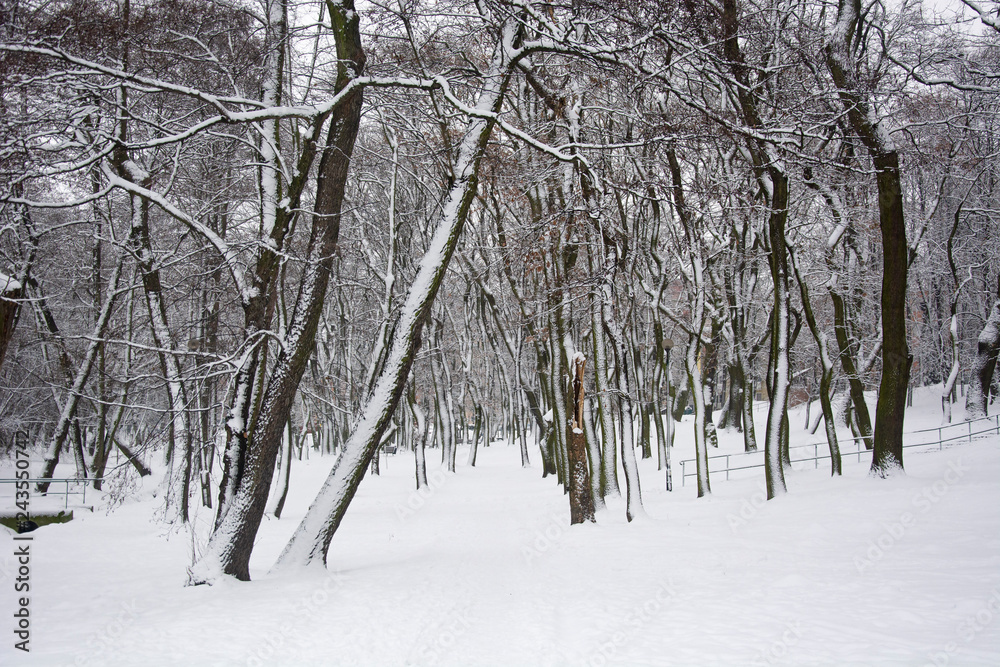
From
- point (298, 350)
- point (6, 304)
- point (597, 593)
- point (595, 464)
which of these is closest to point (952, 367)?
point (595, 464)

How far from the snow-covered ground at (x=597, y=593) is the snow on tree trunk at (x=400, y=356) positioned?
1.64ft

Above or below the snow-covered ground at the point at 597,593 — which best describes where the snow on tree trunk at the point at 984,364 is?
above

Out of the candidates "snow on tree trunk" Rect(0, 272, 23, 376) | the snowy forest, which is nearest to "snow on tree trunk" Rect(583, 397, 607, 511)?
the snowy forest

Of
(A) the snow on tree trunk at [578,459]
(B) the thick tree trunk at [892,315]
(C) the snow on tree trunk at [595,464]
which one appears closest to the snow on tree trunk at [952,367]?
(B) the thick tree trunk at [892,315]

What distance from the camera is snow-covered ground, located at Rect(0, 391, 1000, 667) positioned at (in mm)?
5062

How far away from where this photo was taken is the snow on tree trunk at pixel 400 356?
8250 mm

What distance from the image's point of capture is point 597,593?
23.6ft

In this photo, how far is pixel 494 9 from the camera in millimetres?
8367

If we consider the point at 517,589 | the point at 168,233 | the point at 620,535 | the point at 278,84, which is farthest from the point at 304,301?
the point at 168,233

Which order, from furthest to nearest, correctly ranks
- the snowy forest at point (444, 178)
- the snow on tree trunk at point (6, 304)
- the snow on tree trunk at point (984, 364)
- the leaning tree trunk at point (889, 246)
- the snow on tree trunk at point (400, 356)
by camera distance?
the snow on tree trunk at point (984, 364) < the leaning tree trunk at point (889, 246) < the snow on tree trunk at point (400, 356) < the snowy forest at point (444, 178) < the snow on tree trunk at point (6, 304)

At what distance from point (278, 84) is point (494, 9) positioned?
3.82 m

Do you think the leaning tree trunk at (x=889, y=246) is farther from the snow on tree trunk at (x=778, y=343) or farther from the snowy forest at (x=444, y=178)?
the snow on tree trunk at (x=778, y=343)

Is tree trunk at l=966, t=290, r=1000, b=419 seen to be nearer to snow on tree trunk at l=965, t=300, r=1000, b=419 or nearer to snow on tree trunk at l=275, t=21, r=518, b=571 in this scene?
snow on tree trunk at l=965, t=300, r=1000, b=419

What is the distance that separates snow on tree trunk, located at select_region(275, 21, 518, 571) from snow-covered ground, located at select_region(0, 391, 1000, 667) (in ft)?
1.64
